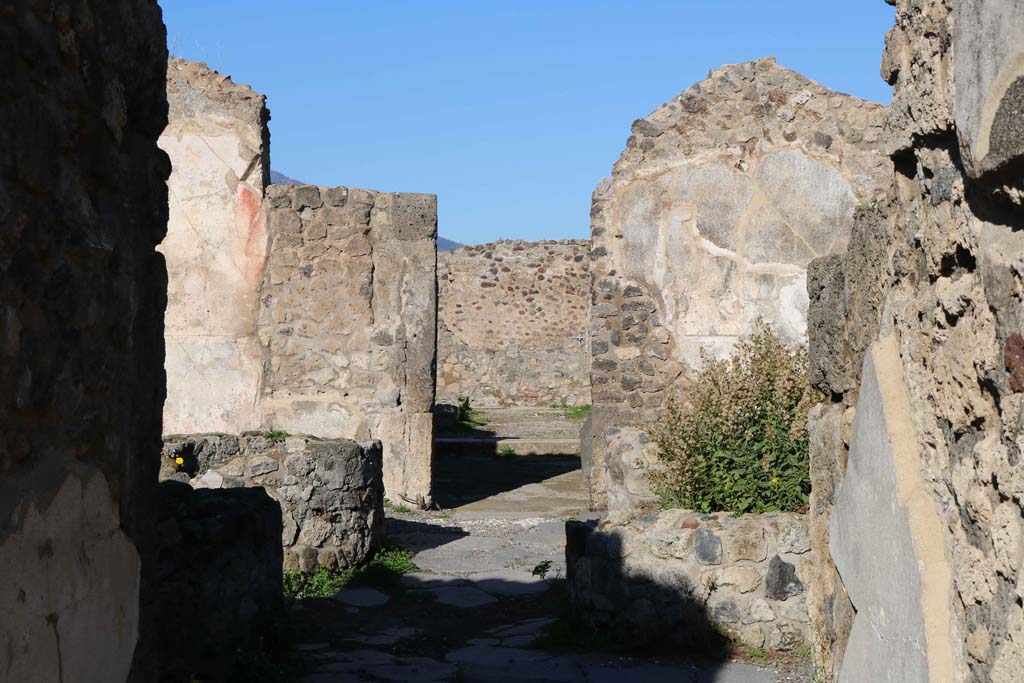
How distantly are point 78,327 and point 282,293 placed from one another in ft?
24.1

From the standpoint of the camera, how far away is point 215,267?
966cm

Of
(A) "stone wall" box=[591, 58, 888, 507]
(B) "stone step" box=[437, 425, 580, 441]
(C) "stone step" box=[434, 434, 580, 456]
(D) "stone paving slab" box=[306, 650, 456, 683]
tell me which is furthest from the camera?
(B) "stone step" box=[437, 425, 580, 441]

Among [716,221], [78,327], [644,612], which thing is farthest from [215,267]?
[78,327]

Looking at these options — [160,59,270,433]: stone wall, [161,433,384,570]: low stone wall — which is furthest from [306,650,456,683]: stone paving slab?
[160,59,270,433]: stone wall

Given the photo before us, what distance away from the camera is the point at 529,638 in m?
5.23

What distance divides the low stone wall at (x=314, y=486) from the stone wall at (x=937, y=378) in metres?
4.07

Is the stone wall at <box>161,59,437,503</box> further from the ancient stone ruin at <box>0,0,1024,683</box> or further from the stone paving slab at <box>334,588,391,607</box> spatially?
the stone paving slab at <box>334,588,391,607</box>

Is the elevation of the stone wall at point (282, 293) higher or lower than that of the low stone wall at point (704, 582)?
higher

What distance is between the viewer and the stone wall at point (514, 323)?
20922 millimetres

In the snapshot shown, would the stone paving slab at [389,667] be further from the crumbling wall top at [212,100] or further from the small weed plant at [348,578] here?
the crumbling wall top at [212,100]

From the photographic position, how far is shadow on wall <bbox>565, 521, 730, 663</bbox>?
4801mm

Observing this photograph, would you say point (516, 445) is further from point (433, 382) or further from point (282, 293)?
point (282, 293)

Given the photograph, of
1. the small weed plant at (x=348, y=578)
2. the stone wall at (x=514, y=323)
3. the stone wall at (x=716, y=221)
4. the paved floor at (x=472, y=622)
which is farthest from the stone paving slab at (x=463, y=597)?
the stone wall at (x=514, y=323)

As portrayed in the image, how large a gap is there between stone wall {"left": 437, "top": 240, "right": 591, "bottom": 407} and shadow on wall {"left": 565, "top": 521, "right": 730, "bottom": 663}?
15.8m
